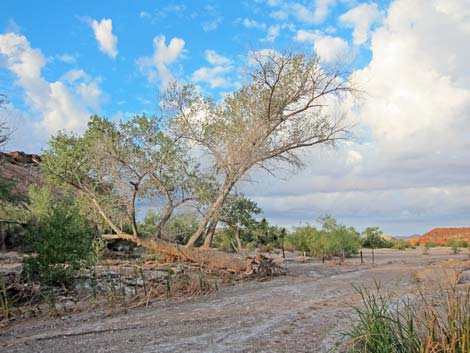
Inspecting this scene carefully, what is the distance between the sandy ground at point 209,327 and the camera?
253 inches

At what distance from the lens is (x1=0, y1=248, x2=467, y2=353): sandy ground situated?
6.43 meters

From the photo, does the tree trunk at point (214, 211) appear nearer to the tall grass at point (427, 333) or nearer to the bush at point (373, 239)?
the tall grass at point (427, 333)

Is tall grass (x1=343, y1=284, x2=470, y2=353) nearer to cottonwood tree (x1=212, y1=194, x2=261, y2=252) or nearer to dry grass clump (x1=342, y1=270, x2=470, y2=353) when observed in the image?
dry grass clump (x1=342, y1=270, x2=470, y2=353)

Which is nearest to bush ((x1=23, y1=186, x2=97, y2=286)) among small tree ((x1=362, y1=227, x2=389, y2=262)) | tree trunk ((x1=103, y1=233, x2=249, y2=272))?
tree trunk ((x1=103, y1=233, x2=249, y2=272))

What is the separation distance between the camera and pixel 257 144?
675 inches

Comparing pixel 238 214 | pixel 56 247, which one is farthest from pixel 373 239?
pixel 56 247

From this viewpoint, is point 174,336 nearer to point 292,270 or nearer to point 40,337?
point 40,337

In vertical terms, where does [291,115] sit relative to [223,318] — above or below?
above

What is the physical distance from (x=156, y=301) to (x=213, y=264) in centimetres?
500

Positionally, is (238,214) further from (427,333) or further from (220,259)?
(427,333)

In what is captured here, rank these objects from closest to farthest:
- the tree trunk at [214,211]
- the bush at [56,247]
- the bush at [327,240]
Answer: the bush at [56,247] < the tree trunk at [214,211] < the bush at [327,240]

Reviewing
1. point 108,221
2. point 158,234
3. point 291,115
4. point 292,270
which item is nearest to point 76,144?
point 108,221

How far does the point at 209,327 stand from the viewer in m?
7.62

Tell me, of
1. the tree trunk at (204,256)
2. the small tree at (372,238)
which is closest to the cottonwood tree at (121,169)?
A: the tree trunk at (204,256)
